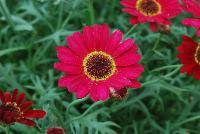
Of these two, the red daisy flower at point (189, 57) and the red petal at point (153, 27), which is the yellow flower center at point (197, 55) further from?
the red petal at point (153, 27)

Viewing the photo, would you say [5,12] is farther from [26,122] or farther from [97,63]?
[26,122]

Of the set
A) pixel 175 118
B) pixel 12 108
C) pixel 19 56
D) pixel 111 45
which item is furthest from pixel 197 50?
pixel 19 56

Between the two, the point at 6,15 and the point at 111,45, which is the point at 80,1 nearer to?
the point at 6,15

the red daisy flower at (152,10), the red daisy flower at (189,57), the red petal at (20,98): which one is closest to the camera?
the red petal at (20,98)

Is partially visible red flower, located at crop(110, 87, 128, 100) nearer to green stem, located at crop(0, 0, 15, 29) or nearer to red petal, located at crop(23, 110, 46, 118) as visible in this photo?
red petal, located at crop(23, 110, 46, 118)

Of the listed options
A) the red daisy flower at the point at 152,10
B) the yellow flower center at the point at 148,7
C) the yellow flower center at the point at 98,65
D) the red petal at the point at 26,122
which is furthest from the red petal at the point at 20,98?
the yellow flower center at the point at 148,7

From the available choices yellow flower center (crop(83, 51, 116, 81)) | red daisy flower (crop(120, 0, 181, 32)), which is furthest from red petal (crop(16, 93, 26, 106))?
red daisy flower (crop(120, 0, 181, 32))
